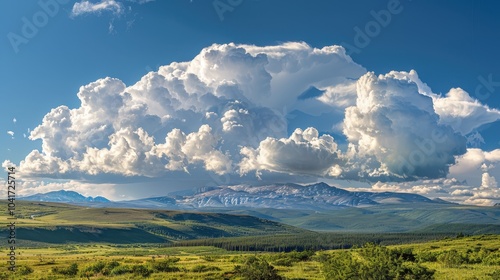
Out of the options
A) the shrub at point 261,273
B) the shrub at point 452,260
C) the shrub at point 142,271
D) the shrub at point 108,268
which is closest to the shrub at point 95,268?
the shrub at point 108,268

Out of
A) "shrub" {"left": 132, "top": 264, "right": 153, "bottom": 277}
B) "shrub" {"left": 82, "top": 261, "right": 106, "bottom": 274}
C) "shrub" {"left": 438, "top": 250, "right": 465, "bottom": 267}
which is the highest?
"shrub" {"left": 438, "top": 250, "right": 465, "bottom": 267}

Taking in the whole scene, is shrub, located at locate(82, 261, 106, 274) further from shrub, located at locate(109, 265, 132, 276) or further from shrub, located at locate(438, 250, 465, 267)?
shrub, located at locate(438, 250, 465, 267)

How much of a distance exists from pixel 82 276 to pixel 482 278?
70.0 meters

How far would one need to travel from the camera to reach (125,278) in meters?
80.2

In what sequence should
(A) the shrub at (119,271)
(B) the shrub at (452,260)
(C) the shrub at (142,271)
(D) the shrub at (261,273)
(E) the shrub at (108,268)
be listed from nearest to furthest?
(D) the shrub at (261,273), (B) the shrub at (452,260), (C) the shrub at (142,271), (A) the shrub at (119,271), (E) the shrub at (108,268)

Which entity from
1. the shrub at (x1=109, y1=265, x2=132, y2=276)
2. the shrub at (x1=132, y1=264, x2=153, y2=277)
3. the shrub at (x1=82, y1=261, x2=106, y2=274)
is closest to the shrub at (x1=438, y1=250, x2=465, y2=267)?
the shrub at (x1=132, y1=264, x2=153, y2=277)

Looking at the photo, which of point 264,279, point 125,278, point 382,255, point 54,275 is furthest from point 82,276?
point 382,255

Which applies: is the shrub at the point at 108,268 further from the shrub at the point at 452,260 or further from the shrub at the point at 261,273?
the shrub at the point at 452,260

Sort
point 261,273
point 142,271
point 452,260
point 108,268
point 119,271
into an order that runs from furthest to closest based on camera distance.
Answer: point 108,268, point 119,271, point 142,271, point 452,260, point 261,273

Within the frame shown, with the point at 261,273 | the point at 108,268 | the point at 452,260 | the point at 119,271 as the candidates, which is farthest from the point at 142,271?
the point at 452,260

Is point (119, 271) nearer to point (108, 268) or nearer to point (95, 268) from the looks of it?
point (108, 268)

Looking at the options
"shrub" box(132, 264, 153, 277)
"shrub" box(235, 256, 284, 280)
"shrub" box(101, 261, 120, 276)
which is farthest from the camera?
"shrub" box(101, 261, 120, 276)

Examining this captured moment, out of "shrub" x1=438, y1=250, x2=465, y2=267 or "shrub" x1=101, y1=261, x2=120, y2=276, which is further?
"shrub" x1=101, y1=261, x2=120, y2=276

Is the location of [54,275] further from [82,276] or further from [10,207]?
[10,207]
